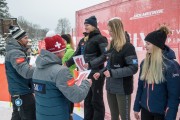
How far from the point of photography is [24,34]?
431cm

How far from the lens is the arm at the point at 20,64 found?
12.8 ft

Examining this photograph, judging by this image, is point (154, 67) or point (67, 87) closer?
point (67, 87)

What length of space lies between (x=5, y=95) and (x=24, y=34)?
4.83 m

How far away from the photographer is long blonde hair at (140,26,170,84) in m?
2.99

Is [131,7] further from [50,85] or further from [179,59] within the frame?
[50,85]

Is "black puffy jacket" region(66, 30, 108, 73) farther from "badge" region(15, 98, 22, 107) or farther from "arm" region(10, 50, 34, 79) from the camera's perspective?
"badge" region(15, 98, 22, 107)

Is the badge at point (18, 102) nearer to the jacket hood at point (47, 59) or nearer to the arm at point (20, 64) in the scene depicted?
the arm at point (20, 64)

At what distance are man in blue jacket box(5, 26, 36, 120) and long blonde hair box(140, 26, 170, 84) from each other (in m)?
1.65

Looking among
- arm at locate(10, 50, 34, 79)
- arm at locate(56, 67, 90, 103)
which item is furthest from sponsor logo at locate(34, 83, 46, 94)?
arm at locate(10, 50, 34, 79)

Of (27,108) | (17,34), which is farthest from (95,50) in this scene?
(27,108)

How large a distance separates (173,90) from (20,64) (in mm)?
2127

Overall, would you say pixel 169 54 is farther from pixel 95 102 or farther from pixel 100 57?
pixel 95 102

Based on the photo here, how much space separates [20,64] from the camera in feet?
12.8

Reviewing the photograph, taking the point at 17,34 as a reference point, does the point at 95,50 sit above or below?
below
